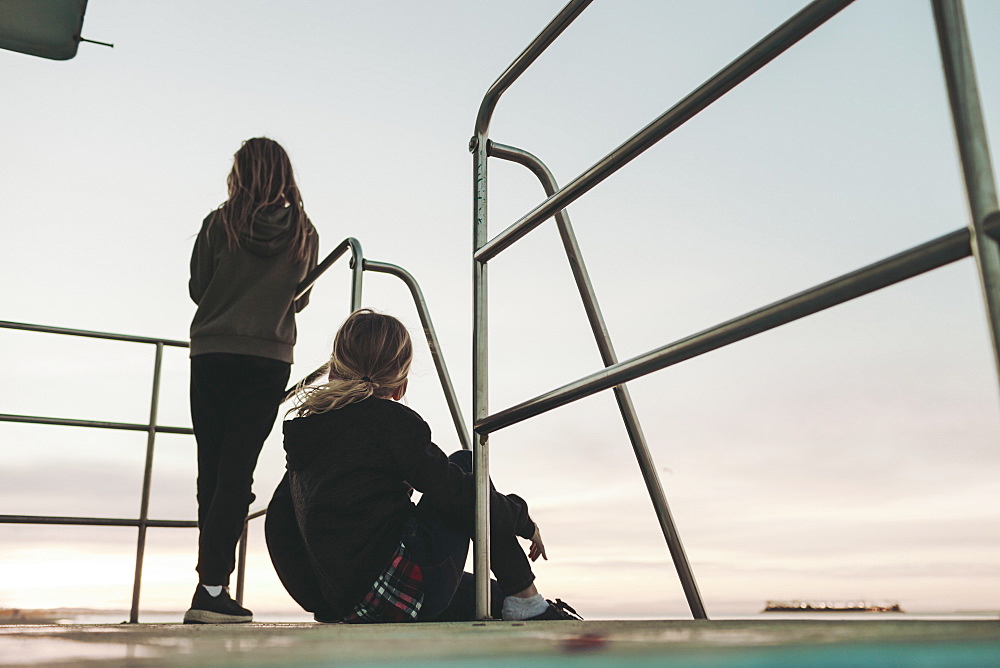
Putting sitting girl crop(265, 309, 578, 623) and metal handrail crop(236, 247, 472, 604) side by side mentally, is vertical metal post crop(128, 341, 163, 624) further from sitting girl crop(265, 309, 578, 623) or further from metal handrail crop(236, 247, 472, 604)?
sitting girl crop(265, 309, 578, 623)

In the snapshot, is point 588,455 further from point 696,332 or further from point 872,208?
point 696,332

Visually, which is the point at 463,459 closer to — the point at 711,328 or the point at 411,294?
the point at 411,294

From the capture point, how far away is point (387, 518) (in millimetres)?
1171

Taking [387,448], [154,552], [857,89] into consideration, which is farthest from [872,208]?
[154,552]

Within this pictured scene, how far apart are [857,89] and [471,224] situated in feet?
3.09

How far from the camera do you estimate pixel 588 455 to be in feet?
5.32

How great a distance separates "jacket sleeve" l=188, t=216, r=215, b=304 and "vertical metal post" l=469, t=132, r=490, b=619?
0.65 meters

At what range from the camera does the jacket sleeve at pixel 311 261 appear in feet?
5.42

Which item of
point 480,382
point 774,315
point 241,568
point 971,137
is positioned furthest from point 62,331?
point 971,137

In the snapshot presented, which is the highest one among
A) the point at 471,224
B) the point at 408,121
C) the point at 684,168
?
the point at 408,121

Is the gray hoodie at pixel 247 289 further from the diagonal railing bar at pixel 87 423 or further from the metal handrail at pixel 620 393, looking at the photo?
the diagonal railing bar at pixel 87 423

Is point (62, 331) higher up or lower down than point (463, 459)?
higher up

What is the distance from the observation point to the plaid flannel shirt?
3.69ft

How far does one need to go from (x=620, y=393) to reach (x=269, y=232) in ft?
2.50
